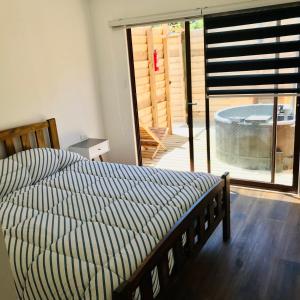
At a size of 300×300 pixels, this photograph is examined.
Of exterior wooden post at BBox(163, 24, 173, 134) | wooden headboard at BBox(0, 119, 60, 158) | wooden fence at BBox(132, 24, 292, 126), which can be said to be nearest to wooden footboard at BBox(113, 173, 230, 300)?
wooden headboard at BBox(0, 119, 60, 158)

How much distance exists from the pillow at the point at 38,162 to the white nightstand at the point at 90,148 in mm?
637

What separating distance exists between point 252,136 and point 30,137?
8.06 ft

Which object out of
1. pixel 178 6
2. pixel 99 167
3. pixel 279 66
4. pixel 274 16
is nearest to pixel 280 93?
pixel 279 66

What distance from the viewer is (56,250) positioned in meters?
1.78

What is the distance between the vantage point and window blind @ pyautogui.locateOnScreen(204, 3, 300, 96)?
122 inches

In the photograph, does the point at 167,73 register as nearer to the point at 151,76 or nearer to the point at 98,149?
the point at 151,76

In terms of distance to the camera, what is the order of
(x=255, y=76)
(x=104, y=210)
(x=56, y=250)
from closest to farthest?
(x=56, y=250) → (x=104, y=210) → (x=255, y=76)

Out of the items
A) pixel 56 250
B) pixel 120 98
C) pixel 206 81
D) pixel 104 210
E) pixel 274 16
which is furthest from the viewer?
pixel 120 98

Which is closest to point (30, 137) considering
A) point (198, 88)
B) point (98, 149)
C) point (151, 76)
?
point (98, 149)

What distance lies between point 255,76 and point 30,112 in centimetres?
239

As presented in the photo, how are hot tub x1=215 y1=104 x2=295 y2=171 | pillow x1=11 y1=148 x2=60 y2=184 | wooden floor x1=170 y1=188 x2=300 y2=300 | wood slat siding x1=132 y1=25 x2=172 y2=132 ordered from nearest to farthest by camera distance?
wooden floor x1=170 y1=188 x2=300 y2=300 < pillow x1=11 y1=148 x2=60 y2=184 < hot tub x1=215 y1=104 x2=295 y2=171 < wood slat siding x1=132 y1=25 x2=172 y2=132

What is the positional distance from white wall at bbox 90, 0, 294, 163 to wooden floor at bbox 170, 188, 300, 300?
6.01 feet

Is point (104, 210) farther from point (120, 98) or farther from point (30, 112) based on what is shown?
point (120, 98)

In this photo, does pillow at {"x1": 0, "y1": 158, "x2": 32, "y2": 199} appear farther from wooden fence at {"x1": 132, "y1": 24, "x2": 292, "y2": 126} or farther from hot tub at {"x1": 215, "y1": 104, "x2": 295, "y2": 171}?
wooden fence at {"x1": 132, "y1": 24, "x2": 292, "y2": 126}
